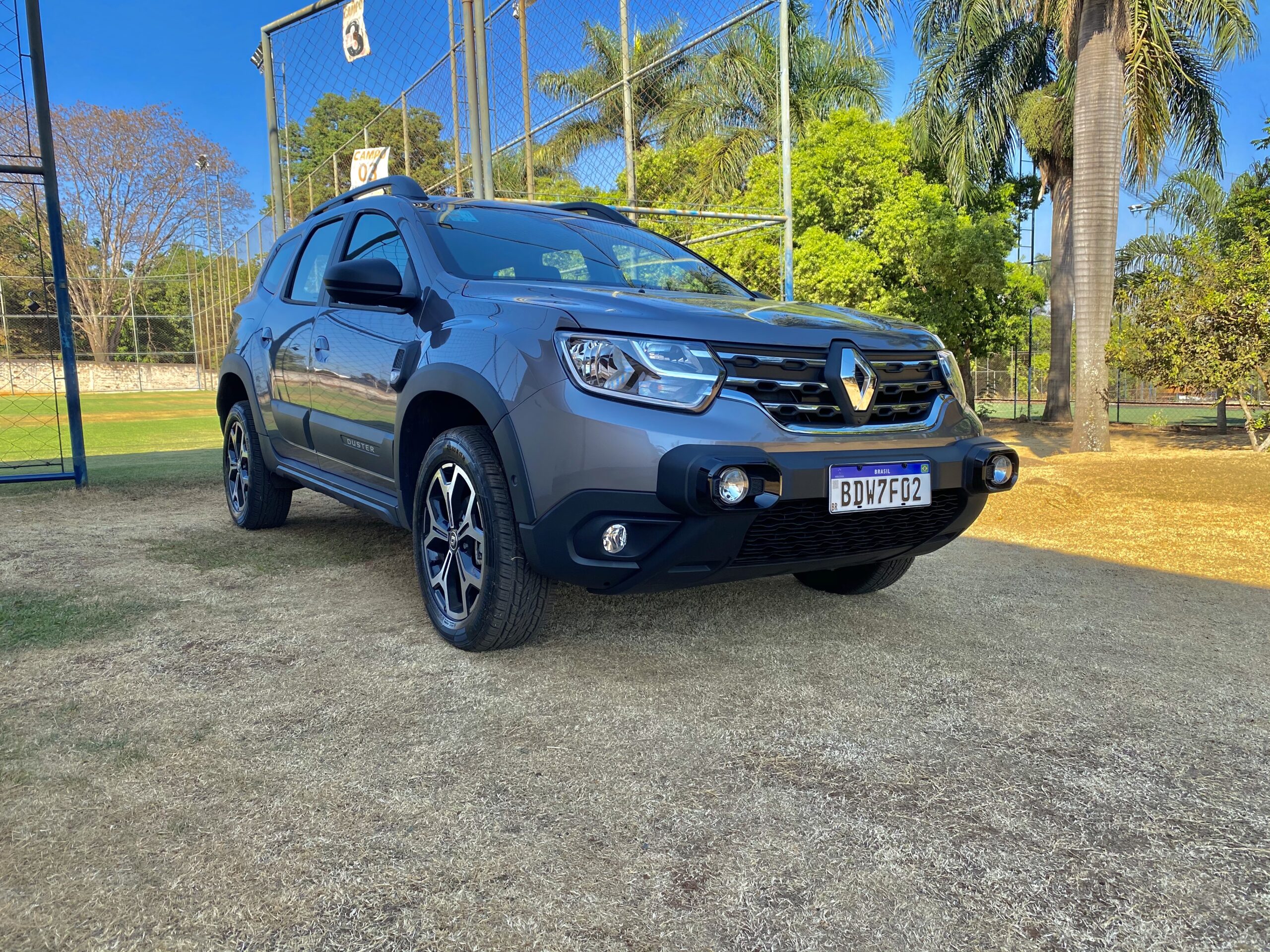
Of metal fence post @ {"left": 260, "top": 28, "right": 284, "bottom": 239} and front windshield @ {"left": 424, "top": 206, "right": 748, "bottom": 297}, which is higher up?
metal fence post @ {"left": 260, "top": 28, "right": 284, "bottom": 239}

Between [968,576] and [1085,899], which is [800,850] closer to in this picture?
[1085,899]

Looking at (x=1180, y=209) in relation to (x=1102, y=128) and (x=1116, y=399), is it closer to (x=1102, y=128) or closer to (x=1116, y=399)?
(x=1116, y=399)

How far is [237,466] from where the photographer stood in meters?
5.86

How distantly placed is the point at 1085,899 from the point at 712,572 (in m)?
1.37

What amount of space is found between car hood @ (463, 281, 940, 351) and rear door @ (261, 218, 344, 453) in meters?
1.56

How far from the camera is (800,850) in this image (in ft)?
6.61

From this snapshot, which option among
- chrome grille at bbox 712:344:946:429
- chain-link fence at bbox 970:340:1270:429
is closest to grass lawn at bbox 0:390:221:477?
chrome grille at bbox 712:344:946:429

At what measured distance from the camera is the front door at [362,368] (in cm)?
379

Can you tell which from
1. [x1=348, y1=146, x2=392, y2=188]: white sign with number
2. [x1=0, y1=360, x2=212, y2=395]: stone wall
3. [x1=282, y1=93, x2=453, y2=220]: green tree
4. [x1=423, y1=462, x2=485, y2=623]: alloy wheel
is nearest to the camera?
[x1=423, y1=462, x2=485, y2=623]: alloy wheel

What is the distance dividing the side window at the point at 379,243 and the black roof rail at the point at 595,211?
0.92 meters

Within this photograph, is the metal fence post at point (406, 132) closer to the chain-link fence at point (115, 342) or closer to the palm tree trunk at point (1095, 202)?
the palm tree trunk at point (1095, 202)

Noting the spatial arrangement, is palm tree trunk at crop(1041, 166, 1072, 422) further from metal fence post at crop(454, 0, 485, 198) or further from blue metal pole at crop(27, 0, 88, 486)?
blue metal pole at crop(27, 0, 88, 486)

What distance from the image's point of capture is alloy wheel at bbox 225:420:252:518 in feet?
18.6

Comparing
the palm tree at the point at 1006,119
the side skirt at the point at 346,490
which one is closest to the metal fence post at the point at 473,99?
the side skirt at the point at 346,490
